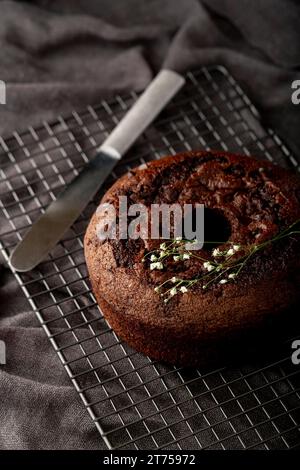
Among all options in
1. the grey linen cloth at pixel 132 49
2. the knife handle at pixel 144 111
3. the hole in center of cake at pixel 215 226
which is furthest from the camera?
the grey linen cloth at pixel 132 49

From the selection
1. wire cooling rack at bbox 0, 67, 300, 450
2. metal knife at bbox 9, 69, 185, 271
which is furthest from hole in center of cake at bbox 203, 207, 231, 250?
metal knife at bbox 9, 69, 185, 271

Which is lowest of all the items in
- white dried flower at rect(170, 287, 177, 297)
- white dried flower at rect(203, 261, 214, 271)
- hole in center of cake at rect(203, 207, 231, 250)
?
white dried flower at rect(170, 287, 177, 297)

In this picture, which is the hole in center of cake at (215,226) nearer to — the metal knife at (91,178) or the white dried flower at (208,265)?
the white dried flower at (208,265)

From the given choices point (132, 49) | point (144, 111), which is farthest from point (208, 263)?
point (132, 49)

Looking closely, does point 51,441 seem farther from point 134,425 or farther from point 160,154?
point 160,154

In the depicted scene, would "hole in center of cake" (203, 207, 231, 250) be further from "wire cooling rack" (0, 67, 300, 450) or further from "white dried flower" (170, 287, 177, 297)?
"wire cooling rack" (0, 67, 300, 450)

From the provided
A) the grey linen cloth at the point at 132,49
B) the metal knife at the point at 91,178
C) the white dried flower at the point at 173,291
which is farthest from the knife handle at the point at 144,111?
the white dried flower at the point at 173,291
